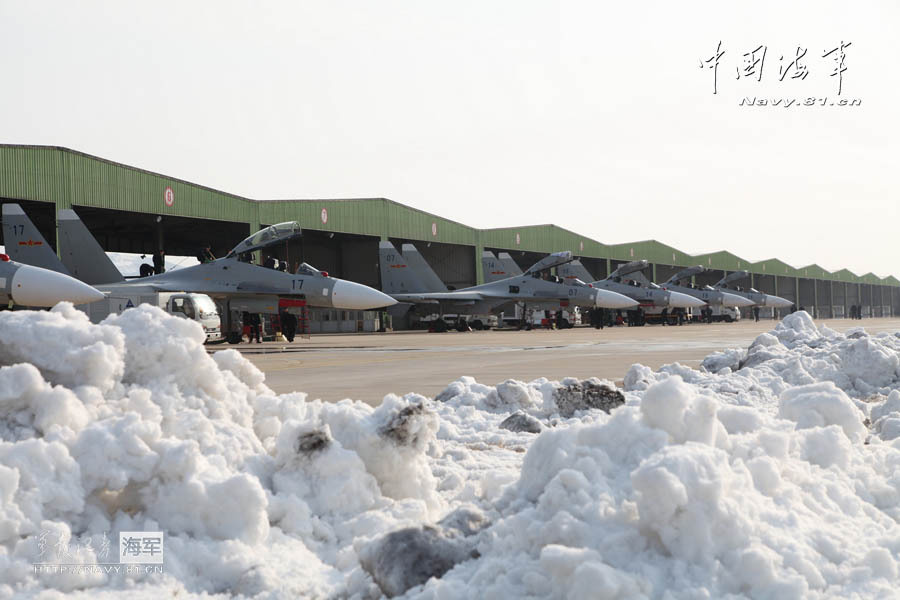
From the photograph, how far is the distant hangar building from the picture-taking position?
2567 cm

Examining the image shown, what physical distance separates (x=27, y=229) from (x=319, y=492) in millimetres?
23733

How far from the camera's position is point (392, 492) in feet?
11.2

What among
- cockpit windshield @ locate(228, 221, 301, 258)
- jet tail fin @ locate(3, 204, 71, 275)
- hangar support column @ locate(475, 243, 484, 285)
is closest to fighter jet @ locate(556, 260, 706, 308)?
hangar support column @ locate(475, 243, 484, 285)

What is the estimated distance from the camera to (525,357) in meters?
15.8

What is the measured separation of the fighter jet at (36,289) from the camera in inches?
677

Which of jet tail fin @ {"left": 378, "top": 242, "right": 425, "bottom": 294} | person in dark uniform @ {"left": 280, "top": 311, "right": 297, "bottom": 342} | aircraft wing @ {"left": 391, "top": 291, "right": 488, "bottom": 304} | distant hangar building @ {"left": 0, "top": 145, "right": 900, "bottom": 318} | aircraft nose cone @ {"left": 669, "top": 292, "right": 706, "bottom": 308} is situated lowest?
person in dark uniform @ {"left": 280, "top": 311, "right": 297, "bottom": 342}

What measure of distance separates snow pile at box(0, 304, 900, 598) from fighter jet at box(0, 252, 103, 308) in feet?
48.5

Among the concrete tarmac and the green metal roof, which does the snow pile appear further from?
the green metal roof

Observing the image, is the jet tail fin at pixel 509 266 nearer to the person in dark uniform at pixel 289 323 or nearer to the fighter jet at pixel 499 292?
the fighter jet at pixel 499 292

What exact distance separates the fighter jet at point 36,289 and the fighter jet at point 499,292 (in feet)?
75.2

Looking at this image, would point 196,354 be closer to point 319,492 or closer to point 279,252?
point 319,492

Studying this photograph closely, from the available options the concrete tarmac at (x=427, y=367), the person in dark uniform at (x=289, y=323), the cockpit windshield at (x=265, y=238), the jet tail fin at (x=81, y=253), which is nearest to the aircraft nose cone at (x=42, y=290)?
the concrete tarmac at (x=427, y=367)

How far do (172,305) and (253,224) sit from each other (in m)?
14.1

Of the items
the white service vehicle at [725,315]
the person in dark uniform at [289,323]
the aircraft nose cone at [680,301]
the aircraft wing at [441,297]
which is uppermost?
the aircraft wing at [441,297]
